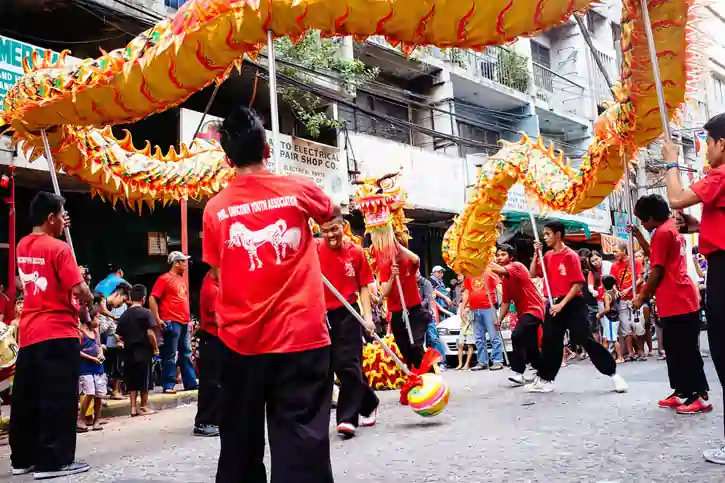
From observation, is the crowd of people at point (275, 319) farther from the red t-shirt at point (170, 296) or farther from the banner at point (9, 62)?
the banner at point (9, 62)

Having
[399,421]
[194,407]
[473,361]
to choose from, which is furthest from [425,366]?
[473,361]

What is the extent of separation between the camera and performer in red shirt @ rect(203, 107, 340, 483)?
280cm

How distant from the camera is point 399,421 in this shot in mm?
6395

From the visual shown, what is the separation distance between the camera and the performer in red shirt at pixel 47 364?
4766 mm

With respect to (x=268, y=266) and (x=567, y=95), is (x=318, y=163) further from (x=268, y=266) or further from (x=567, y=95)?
(x=567, y=95)

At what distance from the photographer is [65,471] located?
187 inches

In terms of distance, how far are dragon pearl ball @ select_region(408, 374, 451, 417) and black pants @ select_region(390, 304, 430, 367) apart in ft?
5.16

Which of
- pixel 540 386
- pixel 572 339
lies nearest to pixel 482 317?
pixel 540 386

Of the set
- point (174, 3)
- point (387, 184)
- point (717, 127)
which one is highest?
point (174, 3)

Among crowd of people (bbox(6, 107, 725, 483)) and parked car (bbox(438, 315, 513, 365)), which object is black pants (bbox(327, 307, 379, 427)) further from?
parked car (bbox(438, 315, 513, 365))

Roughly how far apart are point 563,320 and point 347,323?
278 centimetres

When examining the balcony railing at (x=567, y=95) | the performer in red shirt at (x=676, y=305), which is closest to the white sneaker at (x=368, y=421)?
the performer in red shirt at (x=676, y=305)

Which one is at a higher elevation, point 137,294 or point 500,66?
point 500,66

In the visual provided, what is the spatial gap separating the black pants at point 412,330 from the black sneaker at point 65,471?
3248mm
